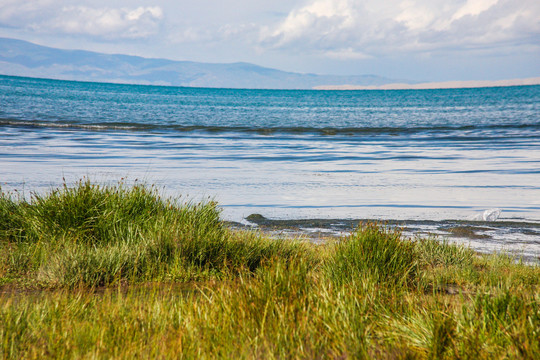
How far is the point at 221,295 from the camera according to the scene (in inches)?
156

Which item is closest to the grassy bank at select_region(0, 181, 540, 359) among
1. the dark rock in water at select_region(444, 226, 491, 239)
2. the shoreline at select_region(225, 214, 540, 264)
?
the shoreline at select_region(225, 214, 540, 264)

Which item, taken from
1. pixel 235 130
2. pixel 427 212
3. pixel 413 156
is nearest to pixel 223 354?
pixel 427 212

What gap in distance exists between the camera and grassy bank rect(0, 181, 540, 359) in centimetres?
328

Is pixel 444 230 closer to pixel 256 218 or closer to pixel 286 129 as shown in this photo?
pixel 256 218

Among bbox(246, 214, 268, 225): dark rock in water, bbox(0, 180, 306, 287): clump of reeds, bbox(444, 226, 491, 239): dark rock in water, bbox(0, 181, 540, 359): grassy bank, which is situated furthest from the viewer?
bbox(246, 214, 268, 225): dark rock in water

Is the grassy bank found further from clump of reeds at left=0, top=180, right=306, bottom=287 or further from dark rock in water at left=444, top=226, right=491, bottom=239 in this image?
dark rock in water at left=444, top=226, right=491, bottom=239

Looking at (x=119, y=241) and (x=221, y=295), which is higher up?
(x=221, y=295)

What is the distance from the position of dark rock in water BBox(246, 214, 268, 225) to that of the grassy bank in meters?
2.49

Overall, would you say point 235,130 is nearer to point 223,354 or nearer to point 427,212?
point 427,212

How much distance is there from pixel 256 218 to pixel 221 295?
5905 millimetres

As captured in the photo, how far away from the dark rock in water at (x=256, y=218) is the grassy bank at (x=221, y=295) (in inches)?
98.1

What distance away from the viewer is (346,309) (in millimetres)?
3789

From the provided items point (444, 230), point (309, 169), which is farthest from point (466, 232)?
point (309, 169)

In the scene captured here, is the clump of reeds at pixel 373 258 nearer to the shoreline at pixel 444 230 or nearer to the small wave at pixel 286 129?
the shoreline at pixel 444 230
